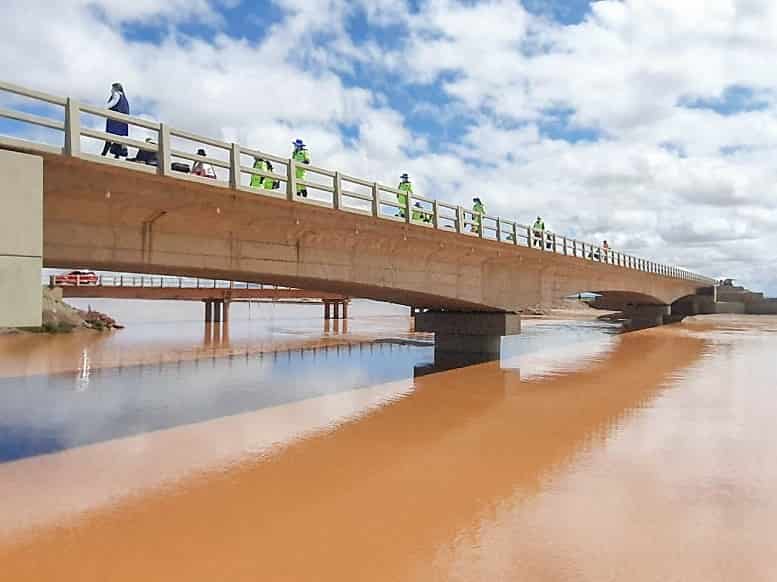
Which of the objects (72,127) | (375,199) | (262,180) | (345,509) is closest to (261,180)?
(262,180)

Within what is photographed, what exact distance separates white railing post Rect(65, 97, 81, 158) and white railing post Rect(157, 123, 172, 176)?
145 cm

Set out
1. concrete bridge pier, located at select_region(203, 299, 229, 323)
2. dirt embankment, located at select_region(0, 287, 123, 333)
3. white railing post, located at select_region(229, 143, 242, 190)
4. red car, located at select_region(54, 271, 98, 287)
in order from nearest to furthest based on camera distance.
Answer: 1. white railing post, located at select_region(229, 143, 242, 190)
2. dirt embankment, located at select_region(0, 287, 123, 333)
3. red car, located at select_region(54, 271, 98, 287)
4. concrete bridge pier, located at select_region(203, 299, 229, 323)

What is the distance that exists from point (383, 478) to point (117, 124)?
7.95m

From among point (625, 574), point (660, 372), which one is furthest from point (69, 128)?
point (660, 372)

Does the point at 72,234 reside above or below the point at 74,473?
above

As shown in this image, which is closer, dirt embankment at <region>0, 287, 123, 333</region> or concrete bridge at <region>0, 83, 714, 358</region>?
A: concrete bridge at <region>0, 83, 714, 358</region>

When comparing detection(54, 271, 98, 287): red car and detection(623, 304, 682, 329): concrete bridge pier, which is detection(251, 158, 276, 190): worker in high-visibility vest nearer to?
detection(54, 271, 98, 287): red car

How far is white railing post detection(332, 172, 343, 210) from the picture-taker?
15.0m

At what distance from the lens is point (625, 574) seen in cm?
612

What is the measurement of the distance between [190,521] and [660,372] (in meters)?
20.7

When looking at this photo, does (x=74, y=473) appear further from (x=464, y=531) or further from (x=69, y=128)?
Result: (x=464, y=531)

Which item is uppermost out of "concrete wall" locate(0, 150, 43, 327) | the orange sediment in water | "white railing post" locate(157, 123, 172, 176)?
"white railing post" locate(157, 123, 172, 176)

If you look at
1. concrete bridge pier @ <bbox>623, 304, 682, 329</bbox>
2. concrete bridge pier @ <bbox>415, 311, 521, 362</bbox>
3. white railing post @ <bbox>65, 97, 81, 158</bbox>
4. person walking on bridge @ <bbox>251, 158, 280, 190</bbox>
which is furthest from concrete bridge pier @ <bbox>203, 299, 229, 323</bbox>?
white railing post @ <bbox>65, 97, 81, 158</bbox>

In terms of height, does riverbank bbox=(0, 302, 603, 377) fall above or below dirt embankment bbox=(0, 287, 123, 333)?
below
